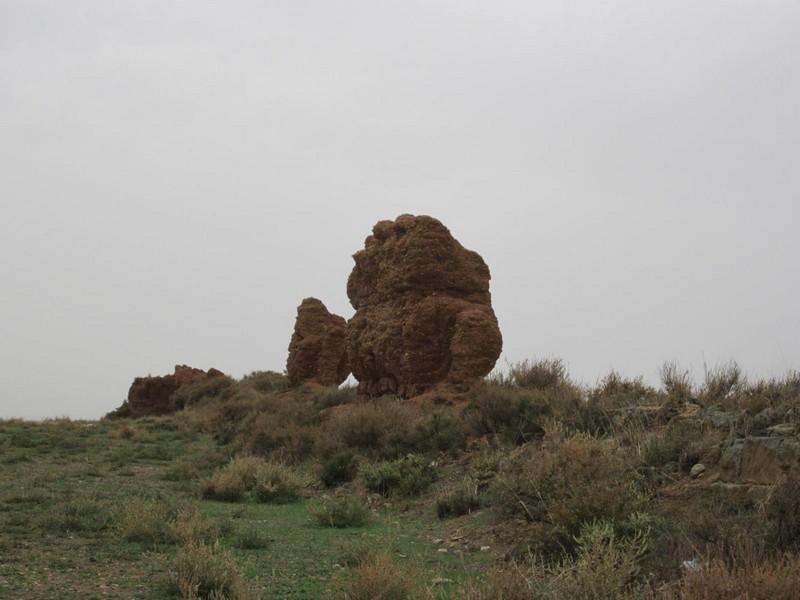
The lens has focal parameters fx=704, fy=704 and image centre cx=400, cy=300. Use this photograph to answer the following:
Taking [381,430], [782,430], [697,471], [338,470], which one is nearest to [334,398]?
[381,430]

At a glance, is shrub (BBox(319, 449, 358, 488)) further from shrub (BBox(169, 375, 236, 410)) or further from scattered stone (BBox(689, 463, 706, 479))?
shrub (BBox(169, 375, 236, 410))

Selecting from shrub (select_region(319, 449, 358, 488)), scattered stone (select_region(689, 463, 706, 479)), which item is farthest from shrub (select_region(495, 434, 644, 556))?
shrub (select_region(319, 449, 358, 488))

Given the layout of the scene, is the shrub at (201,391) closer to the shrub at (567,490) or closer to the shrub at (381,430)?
the shrub at (381,430)

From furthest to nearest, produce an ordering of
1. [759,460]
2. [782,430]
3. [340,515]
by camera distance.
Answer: [340,515]
[782,430]
[759,460]

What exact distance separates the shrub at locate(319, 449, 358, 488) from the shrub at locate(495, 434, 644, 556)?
14.7 ft

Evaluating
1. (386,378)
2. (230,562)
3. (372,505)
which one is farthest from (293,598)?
(386,378)

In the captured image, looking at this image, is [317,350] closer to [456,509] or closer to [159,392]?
[159,392]

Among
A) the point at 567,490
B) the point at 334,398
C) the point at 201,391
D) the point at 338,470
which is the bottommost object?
the point at 567,490

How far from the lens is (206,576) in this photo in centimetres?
570

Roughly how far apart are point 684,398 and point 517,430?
9.25 feet

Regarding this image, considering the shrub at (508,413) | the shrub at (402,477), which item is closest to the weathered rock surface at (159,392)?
the shrub at (508,413)

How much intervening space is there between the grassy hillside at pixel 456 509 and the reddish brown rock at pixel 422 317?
4.22 feet

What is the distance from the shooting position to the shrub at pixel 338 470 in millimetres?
13383

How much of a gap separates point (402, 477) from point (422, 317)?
676 centimetres
